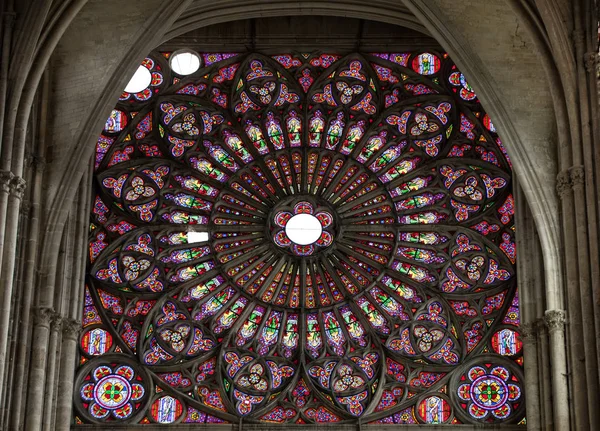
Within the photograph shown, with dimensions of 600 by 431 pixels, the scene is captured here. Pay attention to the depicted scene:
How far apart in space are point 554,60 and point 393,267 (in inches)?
261

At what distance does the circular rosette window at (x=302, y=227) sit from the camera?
29219 mm

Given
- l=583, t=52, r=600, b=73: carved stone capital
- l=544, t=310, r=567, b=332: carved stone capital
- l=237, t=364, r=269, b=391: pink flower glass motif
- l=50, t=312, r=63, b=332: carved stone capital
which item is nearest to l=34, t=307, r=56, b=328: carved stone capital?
l=50, t=312, r=63, b=332: carved stone capital

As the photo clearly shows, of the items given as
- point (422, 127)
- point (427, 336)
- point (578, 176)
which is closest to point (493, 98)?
point (422, 127)

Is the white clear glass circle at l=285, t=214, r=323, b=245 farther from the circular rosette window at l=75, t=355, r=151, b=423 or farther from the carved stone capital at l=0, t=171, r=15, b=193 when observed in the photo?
the carved stone capital at l=0, t=171, r=15, b=193

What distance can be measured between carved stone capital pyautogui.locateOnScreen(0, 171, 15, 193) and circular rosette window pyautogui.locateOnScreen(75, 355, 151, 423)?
6.06m

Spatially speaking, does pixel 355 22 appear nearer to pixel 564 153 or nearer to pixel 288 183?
pixel 288 183

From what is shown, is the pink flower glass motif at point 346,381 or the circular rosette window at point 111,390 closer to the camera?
the circular rosette window at point 111,390

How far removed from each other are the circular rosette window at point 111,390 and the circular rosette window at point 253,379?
4.69 ft

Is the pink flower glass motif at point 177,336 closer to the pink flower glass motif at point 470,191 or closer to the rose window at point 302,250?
the rose window at point 302,250

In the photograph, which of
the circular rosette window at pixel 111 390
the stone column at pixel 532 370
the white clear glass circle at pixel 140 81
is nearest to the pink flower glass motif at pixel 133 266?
the circular rosette window at pixel 111 390

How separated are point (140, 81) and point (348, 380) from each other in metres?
6.81

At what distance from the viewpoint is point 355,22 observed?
30.4 m

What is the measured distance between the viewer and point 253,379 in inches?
1105

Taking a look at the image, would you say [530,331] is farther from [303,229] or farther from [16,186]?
[16,186]
